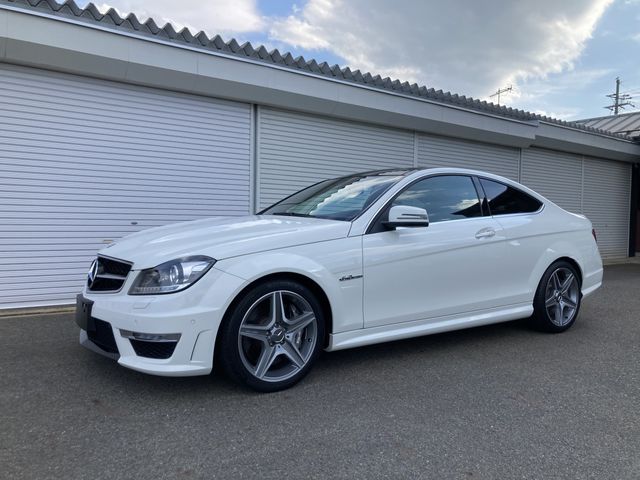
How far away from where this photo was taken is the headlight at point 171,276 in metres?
2.90

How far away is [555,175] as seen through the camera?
12.0 meters

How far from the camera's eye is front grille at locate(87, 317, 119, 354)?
9.73 feet

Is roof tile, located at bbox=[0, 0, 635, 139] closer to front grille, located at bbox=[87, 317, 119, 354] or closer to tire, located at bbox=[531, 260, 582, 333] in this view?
front grille, located at bbox=[87, 317, 119, 354]

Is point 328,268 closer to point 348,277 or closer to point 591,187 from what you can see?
point 348,277

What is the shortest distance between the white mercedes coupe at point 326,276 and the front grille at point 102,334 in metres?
0.01

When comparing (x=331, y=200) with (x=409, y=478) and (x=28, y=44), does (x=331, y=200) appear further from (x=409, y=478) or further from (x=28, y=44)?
(x=28, y=44)

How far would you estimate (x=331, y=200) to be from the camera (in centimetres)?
406

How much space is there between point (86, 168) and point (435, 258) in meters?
4.69

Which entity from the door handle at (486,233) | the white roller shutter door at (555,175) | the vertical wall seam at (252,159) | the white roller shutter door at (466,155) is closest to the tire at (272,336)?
the door handle at (486,233)

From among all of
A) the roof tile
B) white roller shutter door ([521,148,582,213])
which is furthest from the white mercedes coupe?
white roller shutter door ([521,148,582,213])

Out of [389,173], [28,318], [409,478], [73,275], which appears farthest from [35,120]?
[409,478]

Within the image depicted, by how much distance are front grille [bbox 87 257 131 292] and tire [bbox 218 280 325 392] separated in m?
0.77

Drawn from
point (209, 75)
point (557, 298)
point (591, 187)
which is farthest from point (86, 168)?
point (591, 187)

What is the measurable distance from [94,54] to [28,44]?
0.68 meters
